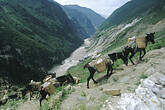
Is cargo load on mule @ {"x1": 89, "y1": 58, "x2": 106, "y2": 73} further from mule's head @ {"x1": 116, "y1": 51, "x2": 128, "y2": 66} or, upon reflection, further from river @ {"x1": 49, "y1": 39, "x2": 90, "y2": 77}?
river @ {"x1": 49, "y1": 39, "x2": 90, "y2": 77}

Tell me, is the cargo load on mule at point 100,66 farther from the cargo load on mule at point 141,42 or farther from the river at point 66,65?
the river at point 66,65

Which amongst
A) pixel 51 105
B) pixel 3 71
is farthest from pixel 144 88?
pixel 3 71

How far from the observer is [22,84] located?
1778 cm

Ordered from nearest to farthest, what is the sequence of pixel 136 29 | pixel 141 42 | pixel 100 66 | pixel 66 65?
1. pixel 100 66
2. pixel 141 42
3. pixel 136 29
4. pixel 66 65

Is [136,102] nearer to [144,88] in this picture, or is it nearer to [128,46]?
[144,88]

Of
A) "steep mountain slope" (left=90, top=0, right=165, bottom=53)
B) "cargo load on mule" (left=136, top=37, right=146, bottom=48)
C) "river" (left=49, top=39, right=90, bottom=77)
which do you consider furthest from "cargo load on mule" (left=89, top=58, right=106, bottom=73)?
"river" (left=49, top=39, right=90, bottom=77)

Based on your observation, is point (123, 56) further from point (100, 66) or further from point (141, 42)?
point (100, 66)

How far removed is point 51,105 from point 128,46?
28.4 ft

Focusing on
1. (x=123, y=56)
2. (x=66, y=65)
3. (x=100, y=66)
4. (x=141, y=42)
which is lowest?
(x=66, y=65)

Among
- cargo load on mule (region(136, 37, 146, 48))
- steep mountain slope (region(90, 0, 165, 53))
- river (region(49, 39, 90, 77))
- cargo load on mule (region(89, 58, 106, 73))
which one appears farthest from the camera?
river (region(49, 39, 90, 77))

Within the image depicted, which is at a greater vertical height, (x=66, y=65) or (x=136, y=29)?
(x=136, y=29)

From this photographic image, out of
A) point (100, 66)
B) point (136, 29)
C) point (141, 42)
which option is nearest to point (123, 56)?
point (141, 42)

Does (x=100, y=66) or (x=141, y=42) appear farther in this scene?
(x=141, y=42)

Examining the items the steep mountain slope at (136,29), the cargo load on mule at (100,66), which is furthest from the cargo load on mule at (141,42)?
the steep mountain slope at (136,29)
